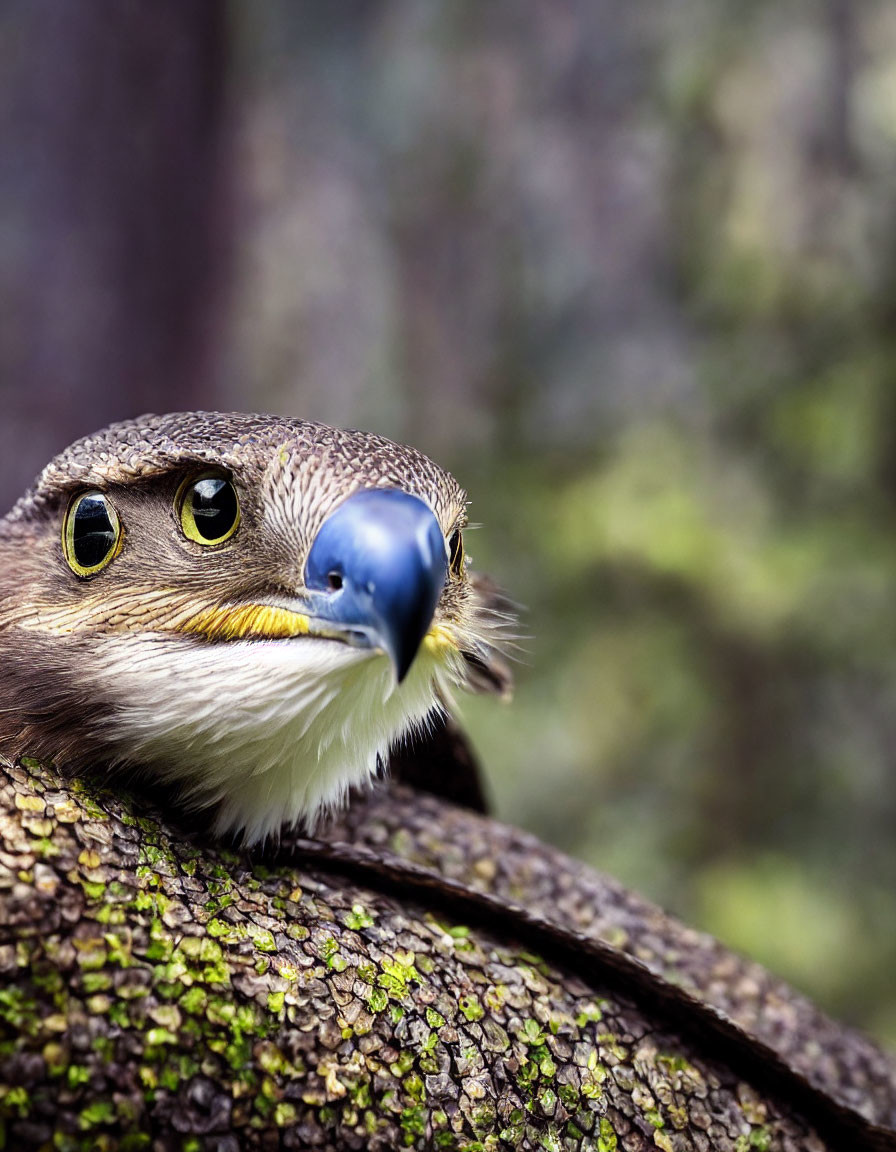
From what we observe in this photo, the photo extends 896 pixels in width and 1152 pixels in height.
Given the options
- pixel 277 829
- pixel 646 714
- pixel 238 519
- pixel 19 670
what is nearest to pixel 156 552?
pixel 238 519

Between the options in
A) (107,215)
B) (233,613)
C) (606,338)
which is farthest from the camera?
(107,215)

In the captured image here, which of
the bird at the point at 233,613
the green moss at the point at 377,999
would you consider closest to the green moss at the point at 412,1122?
the green moss at the point at 377,999

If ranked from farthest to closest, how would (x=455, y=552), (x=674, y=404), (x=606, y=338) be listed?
(x=606, y=338)
(x=674, y=404)
(x=455, y=552)

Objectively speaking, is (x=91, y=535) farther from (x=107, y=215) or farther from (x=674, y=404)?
(x=107, y=215)

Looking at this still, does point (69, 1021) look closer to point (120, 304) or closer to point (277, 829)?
point (277, 829)

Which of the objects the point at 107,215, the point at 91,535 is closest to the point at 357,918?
the point at 91,535
